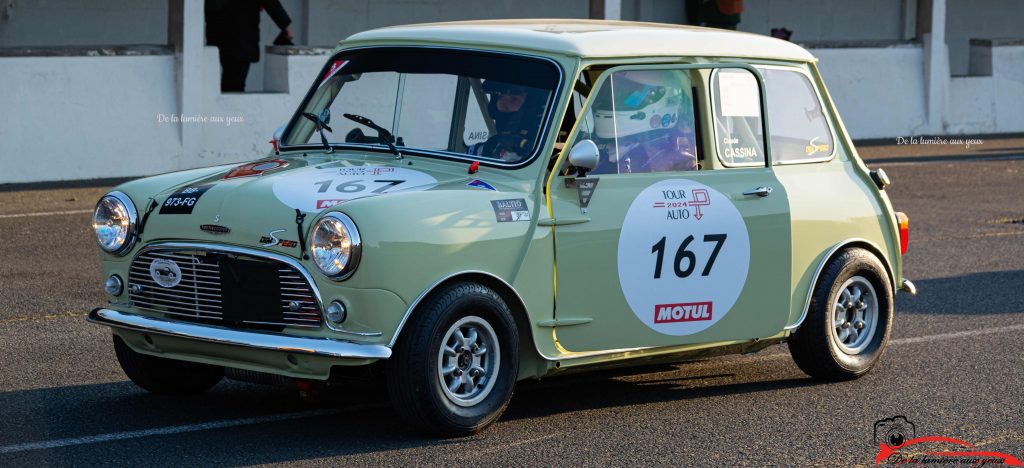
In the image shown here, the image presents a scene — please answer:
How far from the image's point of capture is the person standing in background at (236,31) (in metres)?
16.6

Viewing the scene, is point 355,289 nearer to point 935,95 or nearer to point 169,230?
point 169,230

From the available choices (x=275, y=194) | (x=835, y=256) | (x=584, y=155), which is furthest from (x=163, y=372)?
(x=835, y=256)

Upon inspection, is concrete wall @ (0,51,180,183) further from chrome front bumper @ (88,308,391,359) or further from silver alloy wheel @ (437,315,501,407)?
silver alloy wheel @ (437,315,501,407)

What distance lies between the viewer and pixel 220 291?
612cm

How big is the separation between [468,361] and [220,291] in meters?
1.01

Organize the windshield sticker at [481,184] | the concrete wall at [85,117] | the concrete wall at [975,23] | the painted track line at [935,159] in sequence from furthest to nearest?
1. the concrete wall at [975,23]
2. the painted track line at [935,159]
3. the concrete wall at [85,117]
4. the windshield sticker at [481,184]

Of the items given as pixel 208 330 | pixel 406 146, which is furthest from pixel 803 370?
pixel 208 330

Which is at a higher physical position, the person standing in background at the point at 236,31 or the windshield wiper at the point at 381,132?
the person standing in background at the point at 236,31

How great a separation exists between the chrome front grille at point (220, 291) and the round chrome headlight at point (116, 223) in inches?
4.3

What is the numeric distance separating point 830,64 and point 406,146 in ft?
50.2

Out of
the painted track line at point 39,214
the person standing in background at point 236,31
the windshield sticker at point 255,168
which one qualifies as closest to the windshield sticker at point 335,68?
the windshield sticker at point 255,168

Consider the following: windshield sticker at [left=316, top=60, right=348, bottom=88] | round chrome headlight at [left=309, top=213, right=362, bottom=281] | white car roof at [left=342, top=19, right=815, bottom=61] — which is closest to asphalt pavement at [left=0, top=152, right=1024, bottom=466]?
round chrome headlight at [left=309, top=213, right=362, bottom=281]

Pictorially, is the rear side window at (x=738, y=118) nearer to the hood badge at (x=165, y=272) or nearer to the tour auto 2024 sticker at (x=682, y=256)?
the tour auto 2024 sticker at (x=682, y=256)
